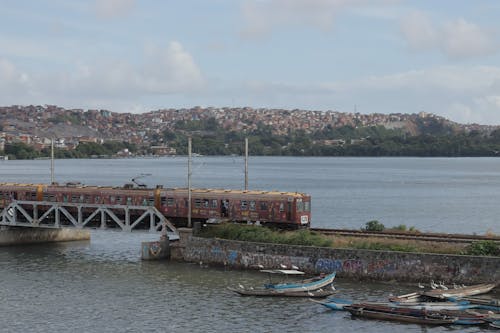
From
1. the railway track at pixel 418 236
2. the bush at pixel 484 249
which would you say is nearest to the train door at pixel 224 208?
the railway track at pixel 418 236

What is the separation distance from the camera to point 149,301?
36.7 meters

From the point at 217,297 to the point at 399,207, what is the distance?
219ft

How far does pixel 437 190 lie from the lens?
13362cm

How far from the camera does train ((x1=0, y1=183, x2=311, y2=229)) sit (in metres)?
45.8

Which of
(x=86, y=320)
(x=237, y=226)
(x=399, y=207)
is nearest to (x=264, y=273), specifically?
(x=237, y=226)

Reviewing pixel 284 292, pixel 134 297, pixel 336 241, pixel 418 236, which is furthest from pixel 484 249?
pixel 134 297

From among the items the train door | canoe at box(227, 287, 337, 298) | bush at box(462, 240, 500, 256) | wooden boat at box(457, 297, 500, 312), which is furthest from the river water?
the train door

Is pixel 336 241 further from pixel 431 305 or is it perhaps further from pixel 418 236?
pixel 431 305

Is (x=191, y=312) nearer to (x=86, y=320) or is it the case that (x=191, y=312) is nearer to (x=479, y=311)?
(x=86, y=320)

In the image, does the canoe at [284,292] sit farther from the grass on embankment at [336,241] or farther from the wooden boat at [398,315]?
the grass on embankment at [336,241]

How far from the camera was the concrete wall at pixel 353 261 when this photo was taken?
37125mm

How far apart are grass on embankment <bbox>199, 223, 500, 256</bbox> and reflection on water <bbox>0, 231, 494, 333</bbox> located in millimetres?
2164

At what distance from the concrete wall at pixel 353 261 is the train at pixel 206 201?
327 centimetres

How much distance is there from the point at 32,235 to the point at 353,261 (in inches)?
997
